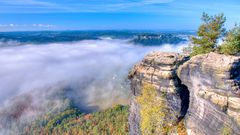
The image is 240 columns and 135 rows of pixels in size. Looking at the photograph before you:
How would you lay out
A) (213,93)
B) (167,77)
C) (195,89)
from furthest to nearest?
(167,77) → (195,89) → (213,93)

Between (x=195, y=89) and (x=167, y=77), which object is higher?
(x=167, y=77)

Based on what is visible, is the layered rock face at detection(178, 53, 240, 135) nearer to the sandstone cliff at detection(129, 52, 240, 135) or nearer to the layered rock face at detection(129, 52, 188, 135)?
the sandstone cliff at detection(129, 52, 240, 135)

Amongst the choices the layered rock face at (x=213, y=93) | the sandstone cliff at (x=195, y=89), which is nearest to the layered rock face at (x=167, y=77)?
the sandstone cliff at (x=195, y=89)

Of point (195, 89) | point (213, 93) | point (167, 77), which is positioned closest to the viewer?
point (213, 93)

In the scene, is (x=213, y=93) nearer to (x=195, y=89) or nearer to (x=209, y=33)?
(x=195, y=89)

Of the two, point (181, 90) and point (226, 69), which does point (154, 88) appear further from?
point (226, 69)

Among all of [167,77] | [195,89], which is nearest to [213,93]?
[195,89]
